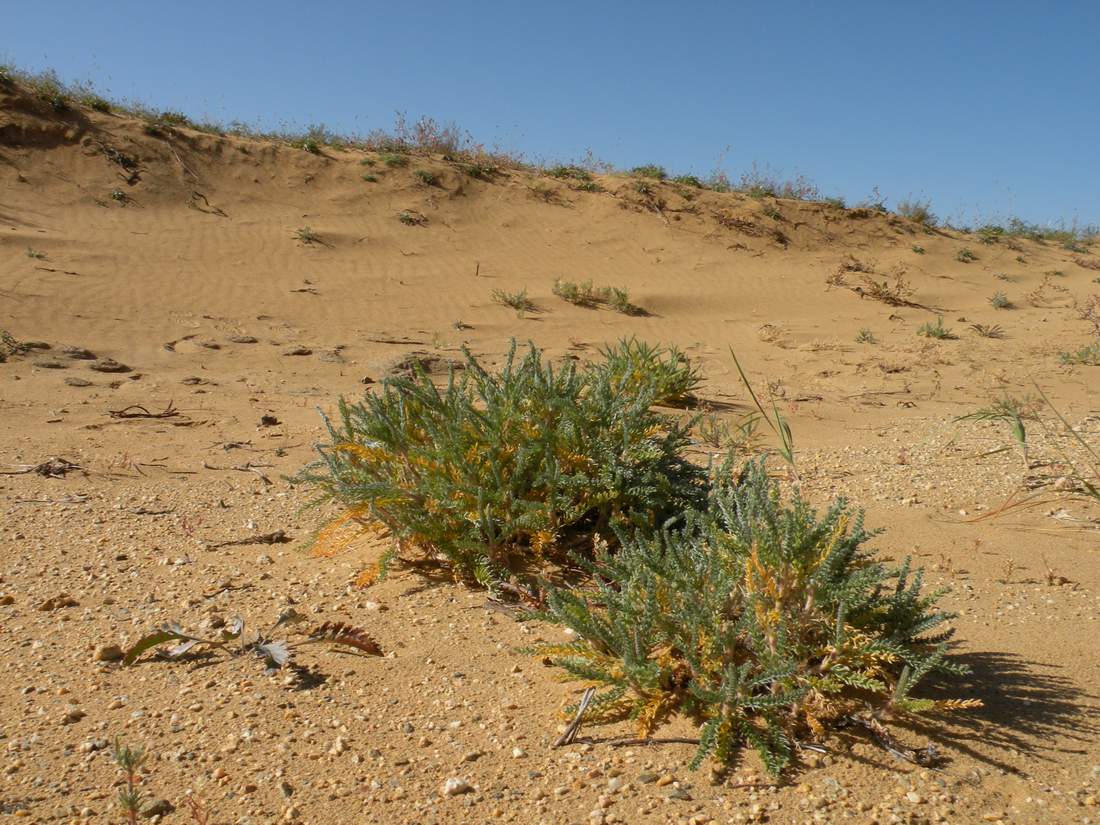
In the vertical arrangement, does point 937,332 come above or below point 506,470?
above

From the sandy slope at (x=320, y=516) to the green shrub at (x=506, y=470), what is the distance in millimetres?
246

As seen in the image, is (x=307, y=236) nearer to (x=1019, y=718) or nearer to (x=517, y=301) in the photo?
(x=517, y=301)

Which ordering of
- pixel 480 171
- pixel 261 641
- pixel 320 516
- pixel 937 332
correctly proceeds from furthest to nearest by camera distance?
pixel 480 171 < pixel 937 332 < pixel 320 516 < pixel 261 641

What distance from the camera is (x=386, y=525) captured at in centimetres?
302

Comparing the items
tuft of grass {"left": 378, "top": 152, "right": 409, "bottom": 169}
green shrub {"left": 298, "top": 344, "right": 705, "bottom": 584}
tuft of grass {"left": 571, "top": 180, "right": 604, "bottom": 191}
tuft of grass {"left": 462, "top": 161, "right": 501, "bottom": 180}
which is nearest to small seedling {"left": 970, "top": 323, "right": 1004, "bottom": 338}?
tuft of grass {"left": 571, "top": 180, "right": 604, "bottom": 191}

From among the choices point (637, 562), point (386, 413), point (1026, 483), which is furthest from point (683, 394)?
point (637, 562)

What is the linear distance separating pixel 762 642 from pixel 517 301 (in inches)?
348

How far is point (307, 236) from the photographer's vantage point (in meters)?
12.3

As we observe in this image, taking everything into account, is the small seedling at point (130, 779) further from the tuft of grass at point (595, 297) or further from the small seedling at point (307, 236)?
the small seedling at point (307, 236)

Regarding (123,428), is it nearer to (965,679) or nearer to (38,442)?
(38,442)

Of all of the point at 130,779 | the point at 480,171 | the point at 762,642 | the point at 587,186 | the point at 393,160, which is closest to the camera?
the point at 130,779

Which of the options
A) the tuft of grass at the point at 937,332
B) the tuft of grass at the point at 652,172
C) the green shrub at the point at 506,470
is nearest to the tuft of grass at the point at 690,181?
the tuft of grass at the point at 652,172

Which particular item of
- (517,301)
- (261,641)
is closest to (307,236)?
(517,301)

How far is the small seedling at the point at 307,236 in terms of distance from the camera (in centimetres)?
1233
